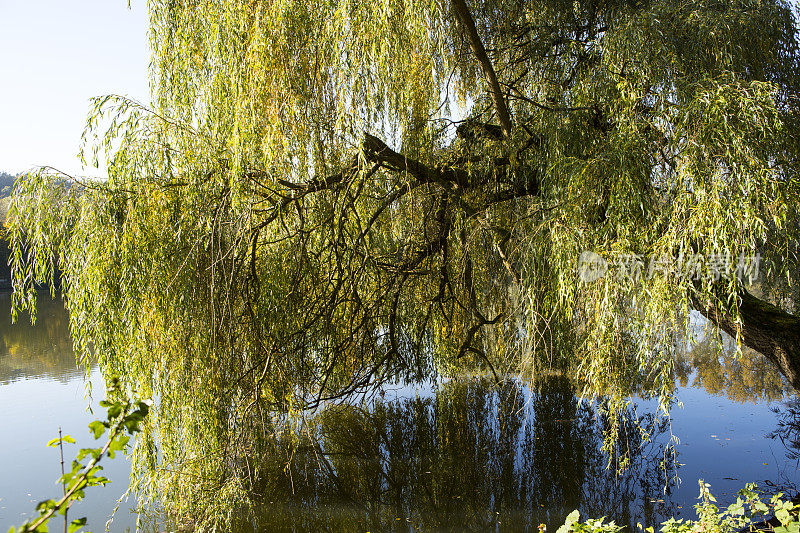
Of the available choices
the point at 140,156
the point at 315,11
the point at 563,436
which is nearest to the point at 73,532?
the point at 140,156

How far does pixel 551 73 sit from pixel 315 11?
65.3 inches

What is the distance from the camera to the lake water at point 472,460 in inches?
166

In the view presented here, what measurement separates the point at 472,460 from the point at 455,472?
285mm

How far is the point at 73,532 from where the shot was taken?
2.70 feet

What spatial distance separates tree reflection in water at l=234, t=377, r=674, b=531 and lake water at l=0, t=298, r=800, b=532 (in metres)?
0.01

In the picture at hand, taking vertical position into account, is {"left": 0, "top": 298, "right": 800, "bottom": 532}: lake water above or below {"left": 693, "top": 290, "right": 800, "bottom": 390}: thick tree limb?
below

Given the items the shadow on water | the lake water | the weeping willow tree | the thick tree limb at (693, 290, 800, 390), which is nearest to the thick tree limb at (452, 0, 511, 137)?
the weeping willow tree

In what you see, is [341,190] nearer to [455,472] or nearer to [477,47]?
[477,47]

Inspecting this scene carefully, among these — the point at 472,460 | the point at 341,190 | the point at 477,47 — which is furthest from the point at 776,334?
the point at 341,190

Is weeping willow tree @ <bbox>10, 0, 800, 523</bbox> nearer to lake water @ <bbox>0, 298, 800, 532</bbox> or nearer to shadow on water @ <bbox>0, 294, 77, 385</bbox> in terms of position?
lake water @ <bbox>0, 298, 800, 532</bbox>

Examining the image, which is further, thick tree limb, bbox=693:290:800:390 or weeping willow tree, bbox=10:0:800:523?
thick tree limb, bbox=693:290:800:390

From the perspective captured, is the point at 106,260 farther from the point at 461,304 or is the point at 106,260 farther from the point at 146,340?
the point at 461,304

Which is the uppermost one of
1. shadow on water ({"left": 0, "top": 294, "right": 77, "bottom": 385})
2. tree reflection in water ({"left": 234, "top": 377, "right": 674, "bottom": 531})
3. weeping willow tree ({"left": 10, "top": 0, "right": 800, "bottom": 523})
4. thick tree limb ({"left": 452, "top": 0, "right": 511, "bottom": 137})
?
thick tree limb ({"left": 452, "top": 0, "right": 511, "bottom": 137})

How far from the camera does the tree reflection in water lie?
417 centimetres
